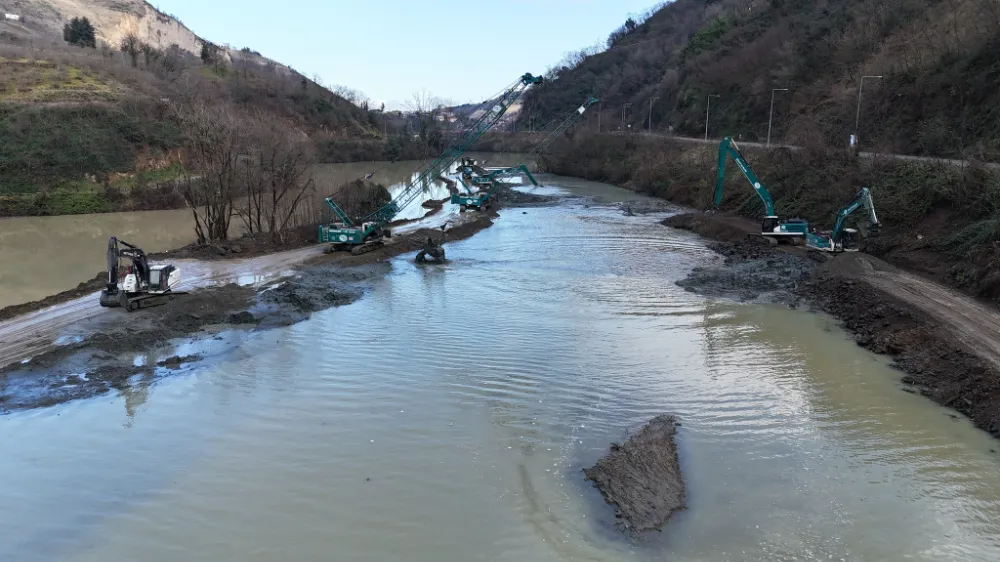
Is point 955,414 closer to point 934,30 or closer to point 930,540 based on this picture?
point 930,540

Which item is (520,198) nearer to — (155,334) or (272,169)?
(272,169)

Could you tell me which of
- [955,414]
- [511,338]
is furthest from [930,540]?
[511,338]

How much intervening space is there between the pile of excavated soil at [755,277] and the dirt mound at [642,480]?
11.8 meters

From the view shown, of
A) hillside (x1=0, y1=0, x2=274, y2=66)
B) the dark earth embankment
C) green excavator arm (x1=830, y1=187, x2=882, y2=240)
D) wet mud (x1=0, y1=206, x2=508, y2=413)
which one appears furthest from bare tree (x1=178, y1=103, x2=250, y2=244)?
hillside (x1=0, y1=0, x2=274, y2=66)

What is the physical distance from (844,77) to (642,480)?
4673cm

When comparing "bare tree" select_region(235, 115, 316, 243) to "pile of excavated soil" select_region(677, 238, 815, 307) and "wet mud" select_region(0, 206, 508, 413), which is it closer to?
"wet mud" select_region(0, 206, 508, 413)

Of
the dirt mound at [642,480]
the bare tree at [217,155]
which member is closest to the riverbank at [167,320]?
the bare tree at [217,155]

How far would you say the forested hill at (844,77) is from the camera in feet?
99.0

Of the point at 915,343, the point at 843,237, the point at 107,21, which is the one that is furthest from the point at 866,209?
the point at 107,21

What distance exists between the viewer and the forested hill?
30172 millimetres

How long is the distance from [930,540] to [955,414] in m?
4.91

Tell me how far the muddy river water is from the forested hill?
19717 mm

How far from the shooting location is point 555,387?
12688 mm

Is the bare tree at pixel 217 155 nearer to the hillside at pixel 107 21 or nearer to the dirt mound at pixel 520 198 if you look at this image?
the dirt mound at pixel 520 198
